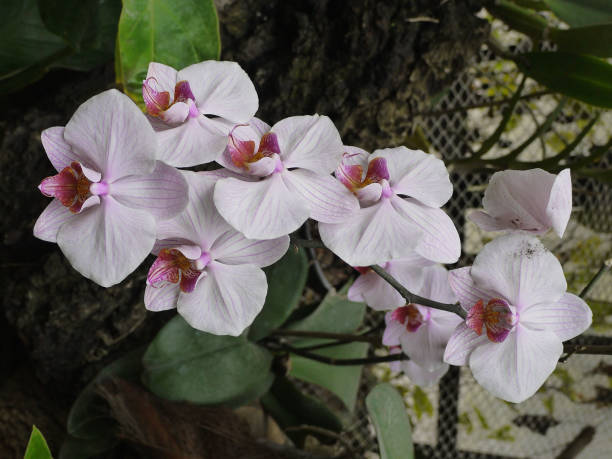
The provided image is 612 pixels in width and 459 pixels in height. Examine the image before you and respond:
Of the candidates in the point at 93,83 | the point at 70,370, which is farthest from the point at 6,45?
the point at 70,370

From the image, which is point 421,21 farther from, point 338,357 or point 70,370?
point 70,370

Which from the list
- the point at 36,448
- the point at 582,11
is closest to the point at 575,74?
the point at 582,11

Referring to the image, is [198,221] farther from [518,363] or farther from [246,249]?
[518,363]

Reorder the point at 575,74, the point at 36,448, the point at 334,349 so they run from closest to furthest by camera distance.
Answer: the point at 36,448 < the point at 575,74 < the point at 334,349

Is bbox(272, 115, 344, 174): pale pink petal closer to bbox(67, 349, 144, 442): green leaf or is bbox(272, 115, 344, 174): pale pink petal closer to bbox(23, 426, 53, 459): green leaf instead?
bbox(23, 426, 53, 459): green leaf

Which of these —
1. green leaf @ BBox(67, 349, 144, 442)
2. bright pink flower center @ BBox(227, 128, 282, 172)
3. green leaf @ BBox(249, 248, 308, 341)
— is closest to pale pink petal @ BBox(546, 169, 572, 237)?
bright pink flower center @ BBox(227, 128, 282, 172)

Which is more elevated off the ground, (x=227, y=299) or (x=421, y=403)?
(x=227, y=299)
